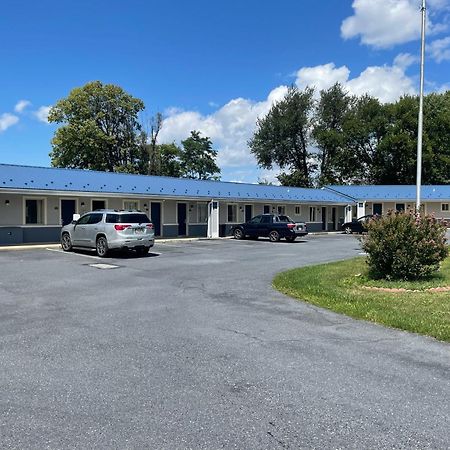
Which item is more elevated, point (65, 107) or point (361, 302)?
point (65, 107)

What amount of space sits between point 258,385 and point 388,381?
137cm

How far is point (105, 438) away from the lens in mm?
3631

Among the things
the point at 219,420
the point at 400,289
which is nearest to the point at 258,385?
the point at 219,420

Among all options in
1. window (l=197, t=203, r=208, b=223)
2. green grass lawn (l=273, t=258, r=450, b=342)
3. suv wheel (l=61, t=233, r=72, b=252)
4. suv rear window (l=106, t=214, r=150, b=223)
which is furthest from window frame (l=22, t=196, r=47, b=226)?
green grass lawn (l=273, t=258, r=450, b=342)

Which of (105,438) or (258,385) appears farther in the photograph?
(258,385)

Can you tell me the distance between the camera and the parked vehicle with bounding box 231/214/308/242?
27.9m

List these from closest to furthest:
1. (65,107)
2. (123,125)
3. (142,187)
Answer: (142,187) → (65,107) → (123,125)

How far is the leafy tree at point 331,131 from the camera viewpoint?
61.3 metres

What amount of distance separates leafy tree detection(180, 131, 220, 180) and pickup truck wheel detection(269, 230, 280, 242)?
37.4 m

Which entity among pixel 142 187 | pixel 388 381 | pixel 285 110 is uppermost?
pixel 285 110

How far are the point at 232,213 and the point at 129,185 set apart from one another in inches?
334

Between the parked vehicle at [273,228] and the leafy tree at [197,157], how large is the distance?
35946 mm

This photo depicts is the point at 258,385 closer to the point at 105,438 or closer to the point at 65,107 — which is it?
the point at 105,438

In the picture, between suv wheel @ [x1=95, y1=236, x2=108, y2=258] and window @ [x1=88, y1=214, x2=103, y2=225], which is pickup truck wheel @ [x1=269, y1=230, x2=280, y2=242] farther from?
suv wheel @ [x1=95, y1=236, x2=108, y2=258]
